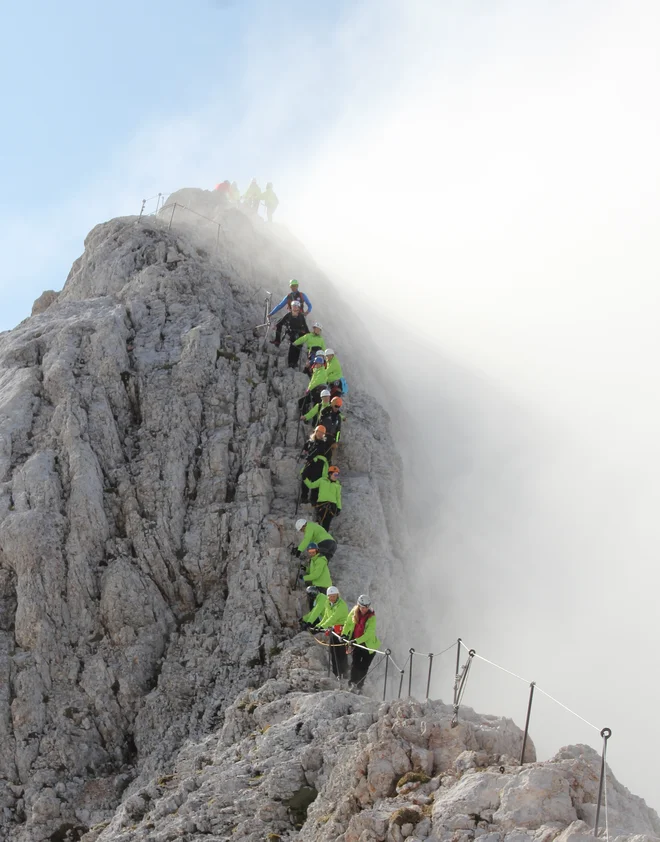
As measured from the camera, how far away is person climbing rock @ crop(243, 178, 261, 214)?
46531 mm

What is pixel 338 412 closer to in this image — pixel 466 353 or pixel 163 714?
pixel 163 714

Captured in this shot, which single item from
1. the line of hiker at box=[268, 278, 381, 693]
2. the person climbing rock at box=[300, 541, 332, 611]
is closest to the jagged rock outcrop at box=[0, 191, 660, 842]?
the line of hiker at box=[268, 278, 381, 693]

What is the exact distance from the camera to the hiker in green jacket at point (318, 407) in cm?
2437

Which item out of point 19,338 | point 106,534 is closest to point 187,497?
point 106,534

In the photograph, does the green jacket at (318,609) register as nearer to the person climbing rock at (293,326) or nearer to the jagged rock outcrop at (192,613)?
the jagged rock outcrop at (192,613)

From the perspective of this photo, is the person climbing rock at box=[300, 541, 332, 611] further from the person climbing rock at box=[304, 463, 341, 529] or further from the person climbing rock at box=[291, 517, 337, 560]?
the person climbing rock at box=[304, 463, 341, 529]

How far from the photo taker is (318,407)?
25188 millimetres

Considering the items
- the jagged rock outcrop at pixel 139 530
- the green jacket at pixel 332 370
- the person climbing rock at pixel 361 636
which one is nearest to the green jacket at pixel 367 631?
the person climbing rock at pixel 361 636

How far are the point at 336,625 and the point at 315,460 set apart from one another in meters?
5.62

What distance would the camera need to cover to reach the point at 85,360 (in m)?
26.0

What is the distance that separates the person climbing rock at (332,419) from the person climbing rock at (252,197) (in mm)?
25201

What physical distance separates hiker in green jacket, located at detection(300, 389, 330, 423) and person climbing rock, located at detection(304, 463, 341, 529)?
6.88 feet

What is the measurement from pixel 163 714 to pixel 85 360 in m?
11.4

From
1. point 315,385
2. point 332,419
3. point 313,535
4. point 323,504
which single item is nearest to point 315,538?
point 313,535
